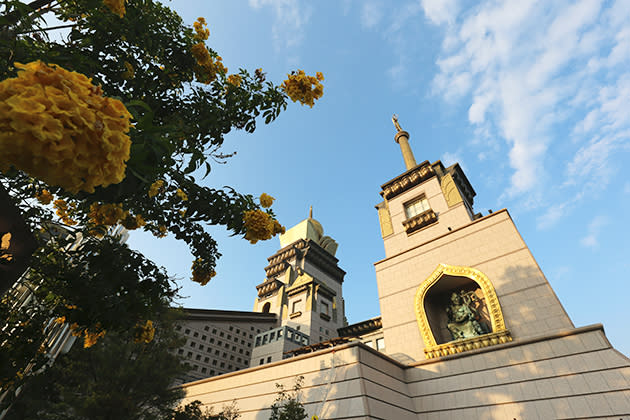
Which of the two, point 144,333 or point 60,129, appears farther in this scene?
point 144,333

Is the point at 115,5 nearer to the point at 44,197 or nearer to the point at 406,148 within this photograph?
the point at 44,197

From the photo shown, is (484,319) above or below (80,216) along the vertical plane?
above

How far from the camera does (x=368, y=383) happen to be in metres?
10.4

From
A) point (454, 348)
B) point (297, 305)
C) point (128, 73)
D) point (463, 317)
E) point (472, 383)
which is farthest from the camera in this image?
point (297, 305)

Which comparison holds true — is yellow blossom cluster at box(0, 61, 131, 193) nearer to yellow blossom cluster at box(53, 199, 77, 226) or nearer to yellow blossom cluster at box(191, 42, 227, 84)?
yellow blossom cluster at box(191, 42, 227, 84)

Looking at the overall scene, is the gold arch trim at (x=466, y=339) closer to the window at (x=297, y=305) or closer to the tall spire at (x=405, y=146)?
the tall spire at (x=405, y=146)

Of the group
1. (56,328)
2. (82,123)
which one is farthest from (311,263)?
(82,123)

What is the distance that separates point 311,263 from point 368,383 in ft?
98.8

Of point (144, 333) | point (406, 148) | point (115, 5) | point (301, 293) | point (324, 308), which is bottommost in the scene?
point (144, 333)

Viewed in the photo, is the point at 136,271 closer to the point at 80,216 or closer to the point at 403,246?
the point at 80,216

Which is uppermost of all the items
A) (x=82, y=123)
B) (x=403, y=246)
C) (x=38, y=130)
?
(x=403, y=246)

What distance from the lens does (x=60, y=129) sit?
4.29 feet

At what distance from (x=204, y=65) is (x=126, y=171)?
11.8 ft

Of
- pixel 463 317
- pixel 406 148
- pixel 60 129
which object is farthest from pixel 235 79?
pixel 406 148
